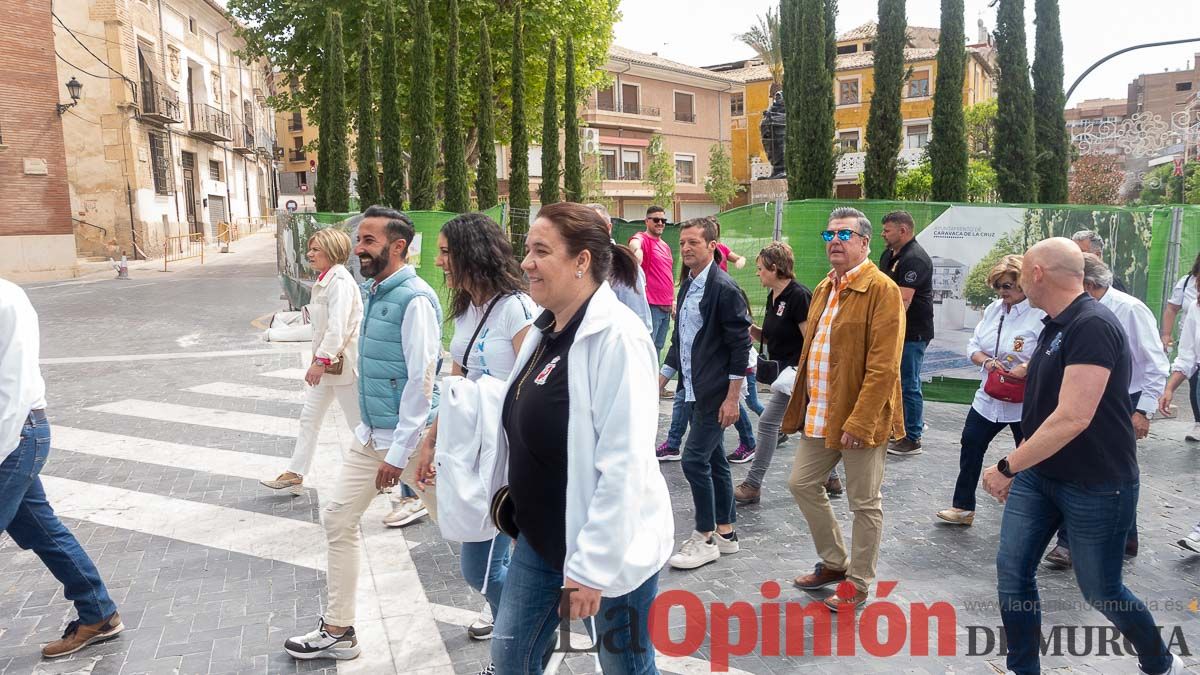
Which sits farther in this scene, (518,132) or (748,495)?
(518,132)

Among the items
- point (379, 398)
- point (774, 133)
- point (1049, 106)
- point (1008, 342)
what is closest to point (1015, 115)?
point (1049, 106)

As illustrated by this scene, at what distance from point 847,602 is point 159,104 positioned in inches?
1436

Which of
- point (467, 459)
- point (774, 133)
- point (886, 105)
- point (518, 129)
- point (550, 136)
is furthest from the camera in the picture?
point (550, 136)

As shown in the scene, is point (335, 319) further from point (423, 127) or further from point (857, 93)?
point (857, 93)

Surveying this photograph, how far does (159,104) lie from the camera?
33625mm

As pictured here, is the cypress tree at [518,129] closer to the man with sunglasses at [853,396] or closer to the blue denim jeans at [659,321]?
the blue denim jeans at [659,321]

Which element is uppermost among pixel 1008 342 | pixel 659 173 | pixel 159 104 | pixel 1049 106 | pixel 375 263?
pixel 159 104

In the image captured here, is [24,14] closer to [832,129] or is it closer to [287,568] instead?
[832,129]

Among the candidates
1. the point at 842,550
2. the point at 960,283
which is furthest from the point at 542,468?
the point at 960,283

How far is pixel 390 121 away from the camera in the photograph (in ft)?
66.0

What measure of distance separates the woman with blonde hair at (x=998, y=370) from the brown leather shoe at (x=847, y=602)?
1.48m

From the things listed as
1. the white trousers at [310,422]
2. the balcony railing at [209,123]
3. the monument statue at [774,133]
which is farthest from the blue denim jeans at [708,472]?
the balcony railing at [209,123]

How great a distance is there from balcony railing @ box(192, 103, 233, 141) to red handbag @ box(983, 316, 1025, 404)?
40.2m

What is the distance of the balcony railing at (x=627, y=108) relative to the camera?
47188 mm
